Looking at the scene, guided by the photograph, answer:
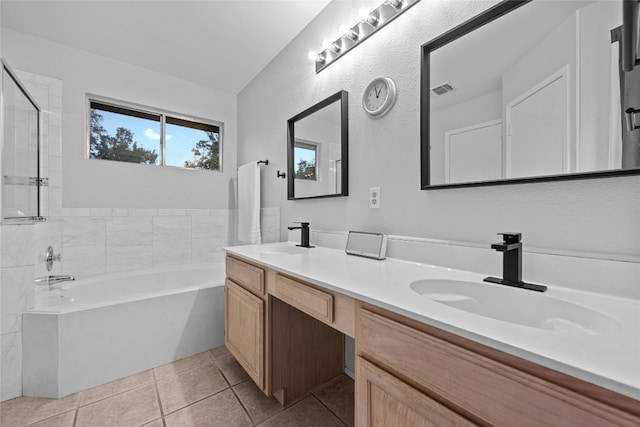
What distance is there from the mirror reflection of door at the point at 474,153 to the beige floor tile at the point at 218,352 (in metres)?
1.91

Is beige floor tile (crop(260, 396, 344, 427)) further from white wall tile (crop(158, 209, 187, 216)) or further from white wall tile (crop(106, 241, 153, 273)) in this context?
white wall tile (crop(158, 209, 187, 216))

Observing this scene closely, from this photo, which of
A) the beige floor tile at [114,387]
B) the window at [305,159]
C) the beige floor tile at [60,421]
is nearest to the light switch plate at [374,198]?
the window at [305,159]

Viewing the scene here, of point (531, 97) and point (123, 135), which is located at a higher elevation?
point (123, 135)

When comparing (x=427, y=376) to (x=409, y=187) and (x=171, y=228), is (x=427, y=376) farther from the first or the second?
(x=171, y=228)

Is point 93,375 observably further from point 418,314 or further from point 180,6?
point 180,6

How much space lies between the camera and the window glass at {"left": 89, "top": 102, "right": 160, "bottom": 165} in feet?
7.91

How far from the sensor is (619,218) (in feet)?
2.38

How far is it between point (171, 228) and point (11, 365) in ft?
4.56

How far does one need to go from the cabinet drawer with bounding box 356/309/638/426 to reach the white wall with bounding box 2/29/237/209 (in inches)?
103

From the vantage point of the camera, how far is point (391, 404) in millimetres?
690

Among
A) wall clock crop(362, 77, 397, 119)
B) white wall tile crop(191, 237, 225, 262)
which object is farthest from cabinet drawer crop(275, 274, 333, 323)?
white wall tile crop(191, 237, 225, 262)

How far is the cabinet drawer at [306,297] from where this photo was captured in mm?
925

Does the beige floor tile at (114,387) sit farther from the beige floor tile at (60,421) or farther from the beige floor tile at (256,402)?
the beige floor tile at (256,402)

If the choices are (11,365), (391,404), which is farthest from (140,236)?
(391,404)
